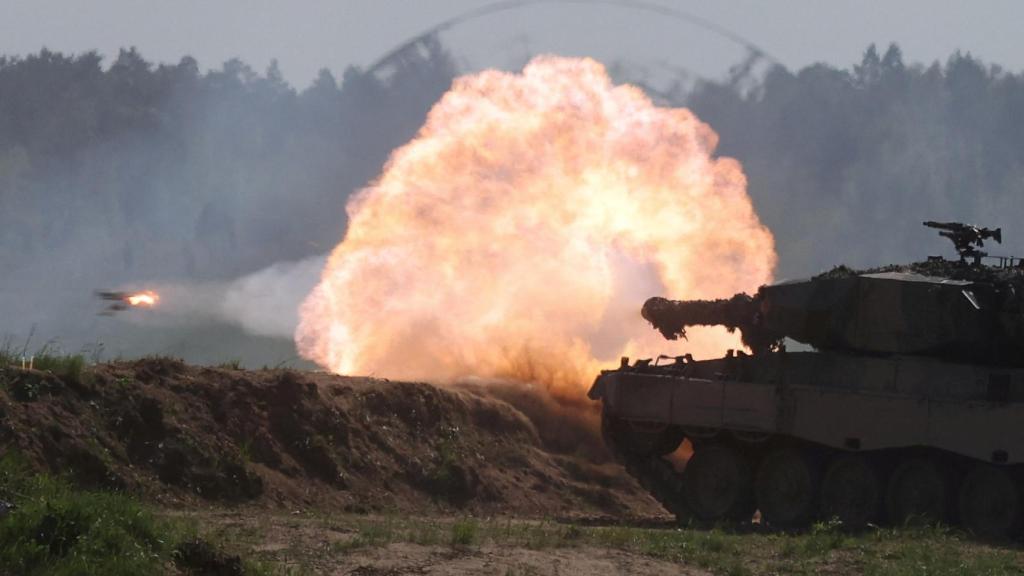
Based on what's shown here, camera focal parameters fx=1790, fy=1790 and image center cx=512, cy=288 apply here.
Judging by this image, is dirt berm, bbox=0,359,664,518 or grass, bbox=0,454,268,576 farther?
dirt berm, bbox=0,359,664,518

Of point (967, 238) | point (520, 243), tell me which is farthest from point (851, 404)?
point (520, 243)

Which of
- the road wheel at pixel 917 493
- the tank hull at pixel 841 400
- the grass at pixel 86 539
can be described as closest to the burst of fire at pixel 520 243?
the tank hull at pixel 841 400

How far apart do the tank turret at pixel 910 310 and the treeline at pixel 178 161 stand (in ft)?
81.6

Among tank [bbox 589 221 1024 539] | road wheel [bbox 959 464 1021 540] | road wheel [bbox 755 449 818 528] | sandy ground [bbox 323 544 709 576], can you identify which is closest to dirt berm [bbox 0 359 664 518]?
tank [bbox 589 221 1024 539]

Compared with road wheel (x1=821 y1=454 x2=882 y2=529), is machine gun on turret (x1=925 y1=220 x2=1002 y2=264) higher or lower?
higher

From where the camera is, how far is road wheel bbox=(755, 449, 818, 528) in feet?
87.4

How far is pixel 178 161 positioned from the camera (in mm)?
71500

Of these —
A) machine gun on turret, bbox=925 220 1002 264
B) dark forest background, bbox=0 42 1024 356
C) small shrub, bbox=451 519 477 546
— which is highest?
dark forest background, bbox=0 42 1024 356

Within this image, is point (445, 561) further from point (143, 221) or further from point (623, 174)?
point (143, 221)

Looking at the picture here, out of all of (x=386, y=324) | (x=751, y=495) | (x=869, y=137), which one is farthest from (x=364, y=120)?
(x=751, y=495)

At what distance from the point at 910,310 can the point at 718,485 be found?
4609mm

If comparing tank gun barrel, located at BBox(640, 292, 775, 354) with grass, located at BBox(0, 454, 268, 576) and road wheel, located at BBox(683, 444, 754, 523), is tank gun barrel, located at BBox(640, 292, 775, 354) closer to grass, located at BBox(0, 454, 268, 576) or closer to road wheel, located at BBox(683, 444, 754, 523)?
road wheel, located at BBox(683, 444, 754, 523)

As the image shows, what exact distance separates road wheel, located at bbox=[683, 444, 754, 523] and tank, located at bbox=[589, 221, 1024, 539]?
0.02 m

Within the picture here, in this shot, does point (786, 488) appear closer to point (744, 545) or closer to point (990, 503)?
point (990, 503)
